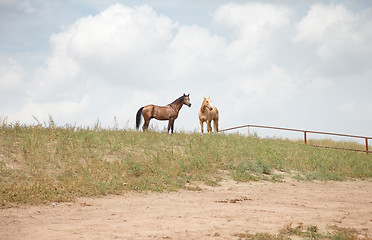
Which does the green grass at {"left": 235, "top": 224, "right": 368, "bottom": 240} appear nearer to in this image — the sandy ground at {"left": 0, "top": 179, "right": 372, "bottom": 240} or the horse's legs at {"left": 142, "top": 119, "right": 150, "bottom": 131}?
the sandy ground at {"left": 0, "top": 179, "right": 372, "bottom": 240}

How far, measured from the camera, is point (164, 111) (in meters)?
21.0

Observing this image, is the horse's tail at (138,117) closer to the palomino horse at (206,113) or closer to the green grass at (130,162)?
the green grass at (130,162)

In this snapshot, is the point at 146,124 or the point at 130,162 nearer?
the point at 130,162

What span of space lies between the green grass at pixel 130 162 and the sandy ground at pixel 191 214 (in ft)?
3.32

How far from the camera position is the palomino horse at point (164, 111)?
825 inches

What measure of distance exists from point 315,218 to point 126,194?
19.1ft

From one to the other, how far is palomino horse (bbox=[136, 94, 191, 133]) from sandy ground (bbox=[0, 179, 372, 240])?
283 inches

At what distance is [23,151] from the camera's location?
1498 cm

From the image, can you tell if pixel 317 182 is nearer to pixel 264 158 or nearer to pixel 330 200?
pixel 264 158

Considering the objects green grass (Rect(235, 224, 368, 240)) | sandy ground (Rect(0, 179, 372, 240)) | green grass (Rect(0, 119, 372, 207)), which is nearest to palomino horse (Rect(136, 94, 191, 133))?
green grass (Rect(0, 119, 372, 207))

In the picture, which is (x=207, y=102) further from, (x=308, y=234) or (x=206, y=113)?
(x=308, y=234)

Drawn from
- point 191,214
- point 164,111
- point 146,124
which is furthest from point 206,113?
point 191,214

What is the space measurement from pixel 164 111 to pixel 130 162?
244 inches

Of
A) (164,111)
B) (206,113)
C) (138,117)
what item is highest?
(206,113)
